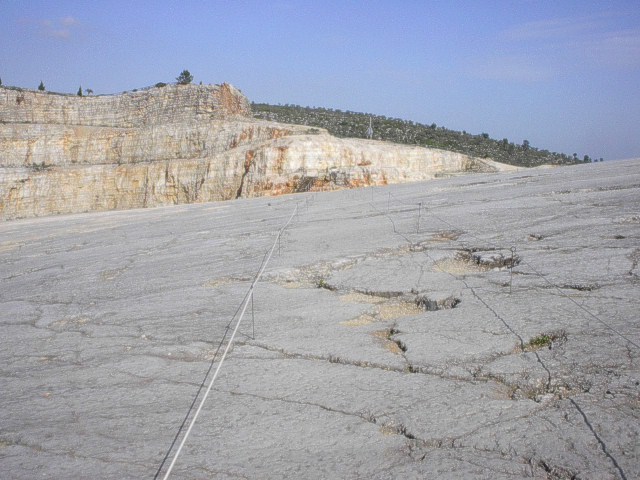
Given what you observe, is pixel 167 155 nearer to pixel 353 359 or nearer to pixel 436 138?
pixel 436 138

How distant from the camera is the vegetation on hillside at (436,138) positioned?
1847 inches

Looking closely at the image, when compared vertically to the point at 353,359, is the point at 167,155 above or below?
above

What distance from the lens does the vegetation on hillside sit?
46.9m

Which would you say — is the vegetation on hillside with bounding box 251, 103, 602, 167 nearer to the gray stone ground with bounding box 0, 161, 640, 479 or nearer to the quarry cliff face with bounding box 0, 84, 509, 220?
the quarry cliff face with bounding box 0, 84, 509, 220

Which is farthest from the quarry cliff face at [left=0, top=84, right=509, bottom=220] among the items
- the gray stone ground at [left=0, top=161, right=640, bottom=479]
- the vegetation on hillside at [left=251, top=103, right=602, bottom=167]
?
the gray stone ground at [left=0, top=161, right=640, bottom=479]

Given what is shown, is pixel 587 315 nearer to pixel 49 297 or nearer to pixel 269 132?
pixel 49 297

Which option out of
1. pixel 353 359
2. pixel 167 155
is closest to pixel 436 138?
pixel 167 155

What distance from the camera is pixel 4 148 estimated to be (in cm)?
3378

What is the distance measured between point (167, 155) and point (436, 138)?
27725 mm

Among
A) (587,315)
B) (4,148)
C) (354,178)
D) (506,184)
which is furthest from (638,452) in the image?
(4,148)

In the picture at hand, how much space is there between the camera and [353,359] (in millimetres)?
4102

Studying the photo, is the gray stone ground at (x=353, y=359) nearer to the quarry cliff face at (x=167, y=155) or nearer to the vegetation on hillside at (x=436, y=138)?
the quarry cliff face at (x=167, y=155)

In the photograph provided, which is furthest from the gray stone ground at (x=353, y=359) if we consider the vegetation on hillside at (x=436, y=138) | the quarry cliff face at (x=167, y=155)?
the vegetation on hillside at (x=436, y=138)

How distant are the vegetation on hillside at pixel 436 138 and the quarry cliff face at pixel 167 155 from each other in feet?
42.2
